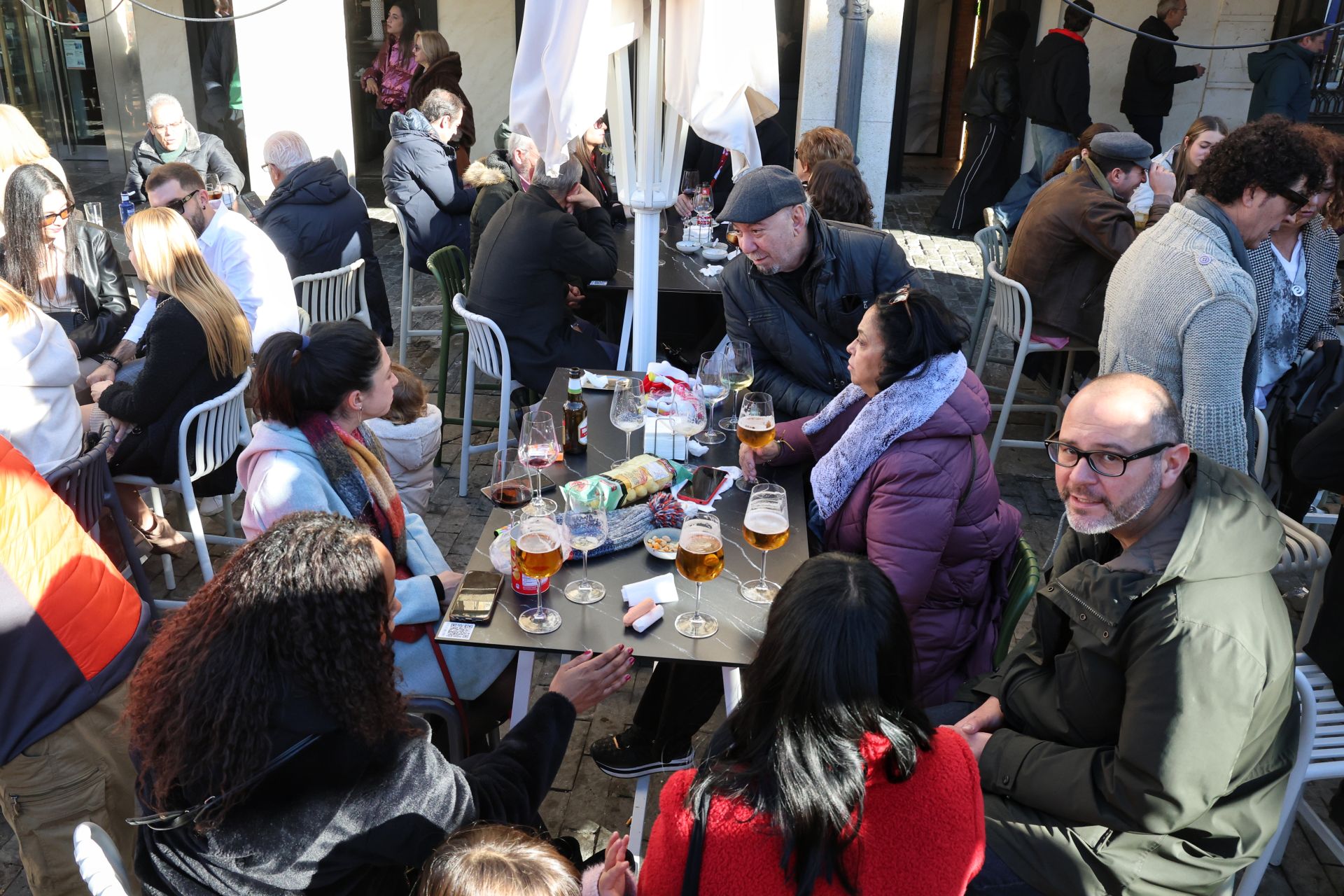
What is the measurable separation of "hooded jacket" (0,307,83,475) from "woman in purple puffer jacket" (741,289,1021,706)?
2.69 meters

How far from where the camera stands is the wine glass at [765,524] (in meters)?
2.84

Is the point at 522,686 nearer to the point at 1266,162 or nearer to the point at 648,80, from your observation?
the point at 648,80

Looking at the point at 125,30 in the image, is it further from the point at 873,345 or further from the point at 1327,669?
the point at 1327,669

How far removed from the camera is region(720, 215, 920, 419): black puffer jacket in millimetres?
4148

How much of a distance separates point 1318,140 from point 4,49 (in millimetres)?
13390

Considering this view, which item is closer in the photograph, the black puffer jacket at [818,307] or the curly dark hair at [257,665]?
the curly dark hair at [257,665]

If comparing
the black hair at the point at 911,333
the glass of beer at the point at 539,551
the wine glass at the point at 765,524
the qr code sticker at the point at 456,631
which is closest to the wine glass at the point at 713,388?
the black hair at the point at 911,333

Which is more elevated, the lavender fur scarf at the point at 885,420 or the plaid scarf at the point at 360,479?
the lavender fur scarf at the point at 885,420

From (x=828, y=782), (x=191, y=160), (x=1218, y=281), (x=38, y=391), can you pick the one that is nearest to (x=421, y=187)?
(x=191, y=160)

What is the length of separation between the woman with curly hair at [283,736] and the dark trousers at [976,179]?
30.1 ft

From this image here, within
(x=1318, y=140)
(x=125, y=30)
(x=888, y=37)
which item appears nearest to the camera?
(x=1318, y=140)

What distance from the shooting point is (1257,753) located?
2.32m

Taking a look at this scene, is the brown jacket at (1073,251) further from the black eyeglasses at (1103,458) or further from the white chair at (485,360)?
the black eyeglasses at (1103,458)

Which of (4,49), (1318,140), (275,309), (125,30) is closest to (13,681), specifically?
(275,309)
